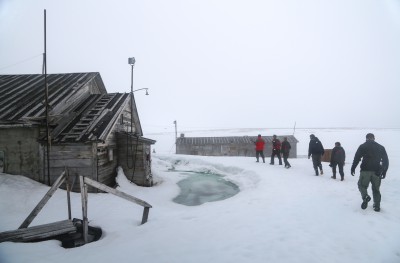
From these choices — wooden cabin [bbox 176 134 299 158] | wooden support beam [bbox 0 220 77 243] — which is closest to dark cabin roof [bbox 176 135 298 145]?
wooden cabin [bbox 176 134 299 158]

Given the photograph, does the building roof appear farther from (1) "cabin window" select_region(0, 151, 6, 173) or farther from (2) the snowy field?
(2) the snowy field

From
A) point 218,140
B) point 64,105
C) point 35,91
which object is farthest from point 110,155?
point 218,140

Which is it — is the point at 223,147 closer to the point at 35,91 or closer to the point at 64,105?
the point at 35,91

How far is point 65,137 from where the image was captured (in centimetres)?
1046

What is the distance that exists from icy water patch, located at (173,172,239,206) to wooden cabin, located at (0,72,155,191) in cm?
238

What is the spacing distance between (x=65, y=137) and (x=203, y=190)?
7152 mm

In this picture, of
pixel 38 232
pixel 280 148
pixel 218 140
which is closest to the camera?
pixel 38 232

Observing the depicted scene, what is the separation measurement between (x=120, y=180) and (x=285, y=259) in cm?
951

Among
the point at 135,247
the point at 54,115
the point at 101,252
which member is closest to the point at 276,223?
the point at 135,247

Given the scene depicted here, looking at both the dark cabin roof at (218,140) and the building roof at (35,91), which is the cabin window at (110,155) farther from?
the dark cabin roof at (218,140)

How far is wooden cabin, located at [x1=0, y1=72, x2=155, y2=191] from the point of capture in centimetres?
1038

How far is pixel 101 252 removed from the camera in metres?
4.82

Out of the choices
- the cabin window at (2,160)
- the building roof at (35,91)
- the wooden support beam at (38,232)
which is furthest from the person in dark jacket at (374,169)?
the cabin window at (2,160)

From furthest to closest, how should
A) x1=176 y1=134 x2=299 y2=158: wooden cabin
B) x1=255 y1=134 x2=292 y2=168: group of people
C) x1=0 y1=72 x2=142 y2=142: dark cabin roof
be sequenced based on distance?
x1=176 y1=134 x2=299 y2=158: wooden cabin < x1=255 y1=134 x2=292 y2=168: group of people < x1=0 y1=72 x2=142 y2=142: dark cabin roof
